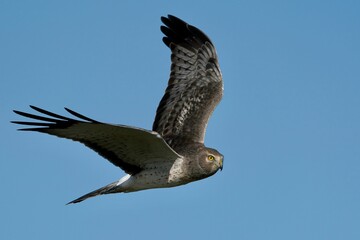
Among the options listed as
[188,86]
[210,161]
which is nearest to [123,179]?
[210,161]

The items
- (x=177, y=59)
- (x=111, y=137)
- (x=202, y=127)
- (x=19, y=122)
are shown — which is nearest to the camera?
(x=19, y=122)

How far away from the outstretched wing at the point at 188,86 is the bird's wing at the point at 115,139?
888 mm

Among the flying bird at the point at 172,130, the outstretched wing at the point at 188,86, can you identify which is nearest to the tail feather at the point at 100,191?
the flying bird at the point at 172,130

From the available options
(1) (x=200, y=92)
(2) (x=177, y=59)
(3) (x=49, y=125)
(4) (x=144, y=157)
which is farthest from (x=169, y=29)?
(3) (x=49, y=125)

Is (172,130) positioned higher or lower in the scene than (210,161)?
higher

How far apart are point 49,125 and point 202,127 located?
3138 millimetres

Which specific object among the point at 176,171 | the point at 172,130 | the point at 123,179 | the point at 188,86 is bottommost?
the point at 123,179

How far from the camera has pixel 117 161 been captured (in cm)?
1016

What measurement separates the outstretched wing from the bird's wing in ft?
2.91

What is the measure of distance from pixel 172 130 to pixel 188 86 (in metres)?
1.01

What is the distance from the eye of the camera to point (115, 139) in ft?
31.6

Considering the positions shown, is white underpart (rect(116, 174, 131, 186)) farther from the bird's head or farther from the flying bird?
the bird's head

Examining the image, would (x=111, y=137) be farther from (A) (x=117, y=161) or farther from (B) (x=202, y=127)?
(B) (x=202, y=127)

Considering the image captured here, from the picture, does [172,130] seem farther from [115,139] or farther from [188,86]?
[115,139]
